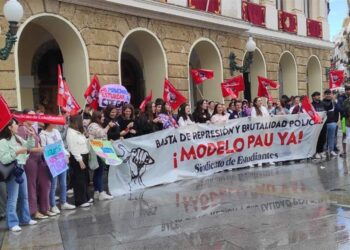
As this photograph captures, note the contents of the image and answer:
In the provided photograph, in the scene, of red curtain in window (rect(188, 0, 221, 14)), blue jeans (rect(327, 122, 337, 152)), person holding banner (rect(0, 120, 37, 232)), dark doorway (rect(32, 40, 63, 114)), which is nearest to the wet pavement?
person holding banner (rect(0, 120, 37, 232))

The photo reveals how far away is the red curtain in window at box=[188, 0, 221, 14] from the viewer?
54.1 ft

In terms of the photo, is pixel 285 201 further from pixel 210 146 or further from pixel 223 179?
pixel 210 146

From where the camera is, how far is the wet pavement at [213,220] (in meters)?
5.96

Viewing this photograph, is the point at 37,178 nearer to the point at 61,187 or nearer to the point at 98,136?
the point at 61,187

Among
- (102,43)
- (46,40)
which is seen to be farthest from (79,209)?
(46,40)

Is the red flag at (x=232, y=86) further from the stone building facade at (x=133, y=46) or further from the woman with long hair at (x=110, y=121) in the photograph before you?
the woman with long hair at (x=110, y=121)

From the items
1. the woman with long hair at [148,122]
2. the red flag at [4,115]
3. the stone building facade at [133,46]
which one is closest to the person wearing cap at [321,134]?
the stone building facade at [133,46]

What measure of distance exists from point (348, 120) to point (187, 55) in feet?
20.0

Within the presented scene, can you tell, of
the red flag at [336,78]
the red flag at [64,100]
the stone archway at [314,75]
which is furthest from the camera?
the stone archway at [314,75]

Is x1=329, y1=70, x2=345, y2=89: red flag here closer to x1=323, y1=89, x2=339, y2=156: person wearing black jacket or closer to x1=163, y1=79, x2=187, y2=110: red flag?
x1=323, y1=89, x2=339, y2=156: person wearing black jacket

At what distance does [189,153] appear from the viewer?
1116cm

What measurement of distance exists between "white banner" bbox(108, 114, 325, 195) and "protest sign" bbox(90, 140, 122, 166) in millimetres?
301

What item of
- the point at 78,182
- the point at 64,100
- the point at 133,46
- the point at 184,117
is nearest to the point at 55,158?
the point at 78,182

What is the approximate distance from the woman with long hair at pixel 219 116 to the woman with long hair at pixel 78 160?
158 inches
